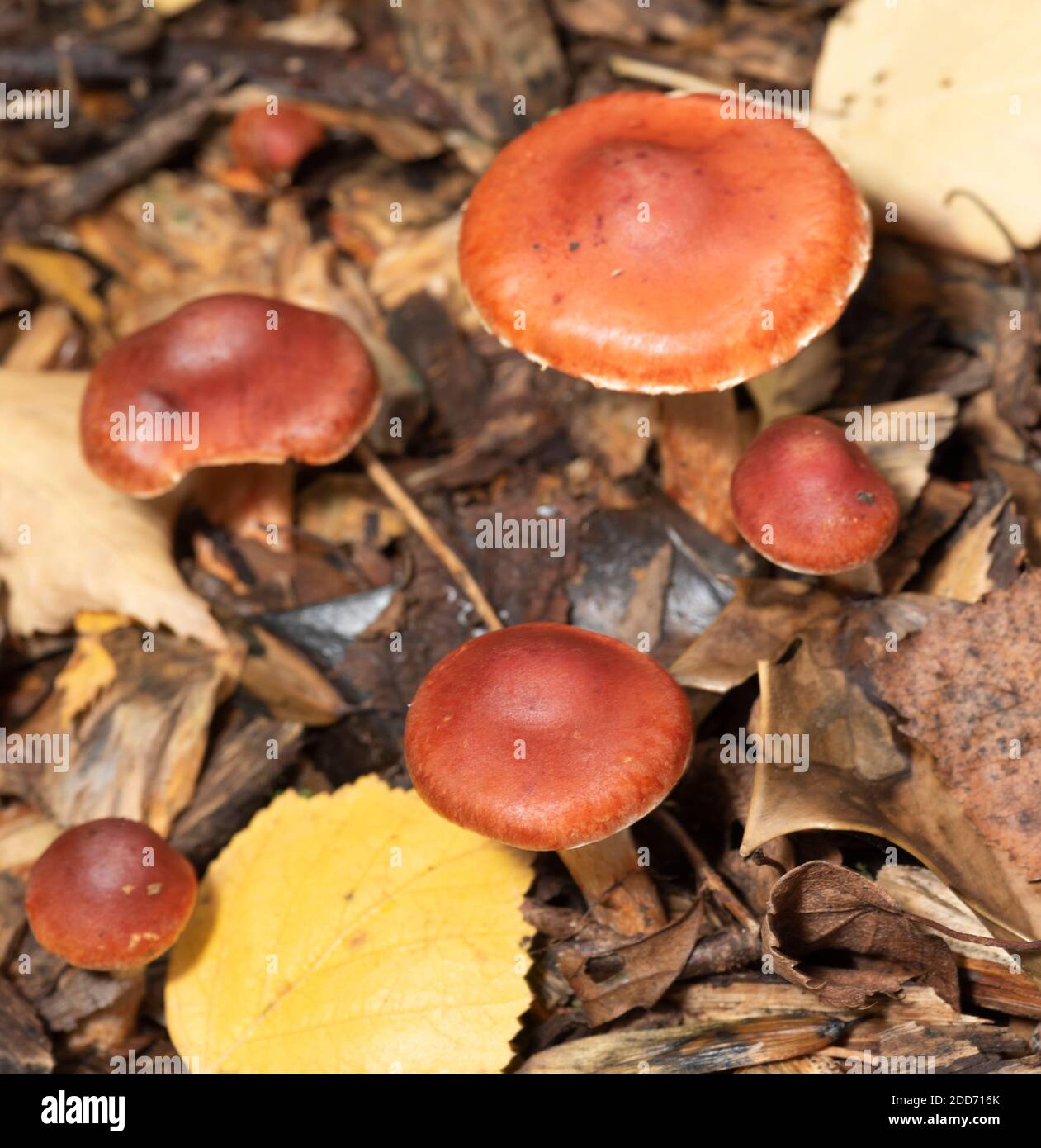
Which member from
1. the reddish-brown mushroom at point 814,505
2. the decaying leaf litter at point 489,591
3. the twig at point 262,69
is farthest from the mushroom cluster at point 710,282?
the twig at point 262,69

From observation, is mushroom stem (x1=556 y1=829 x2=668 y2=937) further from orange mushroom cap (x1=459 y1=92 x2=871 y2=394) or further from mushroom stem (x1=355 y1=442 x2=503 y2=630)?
orange mushroom cap (x1=459 y1=92 x2=871 y2=394)

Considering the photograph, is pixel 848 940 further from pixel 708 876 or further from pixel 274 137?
pixel 274 137

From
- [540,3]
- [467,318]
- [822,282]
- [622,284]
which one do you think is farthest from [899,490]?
[540,3]

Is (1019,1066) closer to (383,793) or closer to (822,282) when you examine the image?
(383,793)

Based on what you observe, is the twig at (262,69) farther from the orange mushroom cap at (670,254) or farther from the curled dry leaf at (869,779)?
the curled dry leaf at (869,779)

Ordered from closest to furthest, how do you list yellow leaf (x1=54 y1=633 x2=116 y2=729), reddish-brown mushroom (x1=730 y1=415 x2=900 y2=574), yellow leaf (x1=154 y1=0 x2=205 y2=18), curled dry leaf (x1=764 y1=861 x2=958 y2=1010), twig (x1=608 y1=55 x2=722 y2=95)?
curled dry leaf (x1=764 y1=861 x2=958 y2=1010) → reddish-brown mushroom (x1=730 y1=415 x2=900 y2=574) → yellow leaf (x1=54 y1=633 x2=116 y2=729) → twig (x1=608 y1=55 x2=722 y2=95) → yellow leaf (x1=154 y1=0 x2=205 y2=18)

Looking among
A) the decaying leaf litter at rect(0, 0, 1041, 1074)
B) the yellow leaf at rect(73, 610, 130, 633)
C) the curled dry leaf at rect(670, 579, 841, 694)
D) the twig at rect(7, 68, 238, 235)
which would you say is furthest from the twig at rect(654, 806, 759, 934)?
the twig at rect(7, 68, 238, 235)
